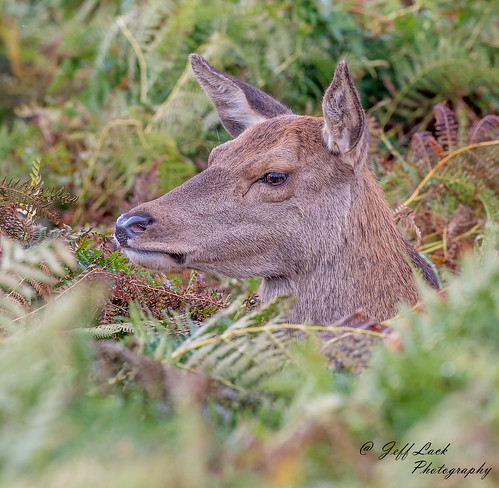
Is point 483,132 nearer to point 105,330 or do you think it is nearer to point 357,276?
point 357,276

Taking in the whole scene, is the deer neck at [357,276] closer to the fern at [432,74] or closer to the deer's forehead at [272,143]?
the deer's forehead at [272,143]

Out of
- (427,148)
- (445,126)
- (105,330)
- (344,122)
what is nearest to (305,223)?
(344,122)

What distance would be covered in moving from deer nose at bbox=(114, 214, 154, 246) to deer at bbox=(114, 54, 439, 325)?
5cm

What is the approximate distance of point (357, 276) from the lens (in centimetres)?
406

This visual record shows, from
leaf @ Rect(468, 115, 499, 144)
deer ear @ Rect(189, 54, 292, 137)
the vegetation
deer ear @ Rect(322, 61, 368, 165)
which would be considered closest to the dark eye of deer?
deer ear @ Rect(322, 61, 368, 165)

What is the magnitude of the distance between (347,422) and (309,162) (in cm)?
243

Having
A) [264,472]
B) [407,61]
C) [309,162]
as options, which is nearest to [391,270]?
[309,162]

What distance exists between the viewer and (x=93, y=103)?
7.64 m


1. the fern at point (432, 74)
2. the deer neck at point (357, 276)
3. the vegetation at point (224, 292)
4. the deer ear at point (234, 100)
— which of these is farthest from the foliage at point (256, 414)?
the fern at point (432, 74)

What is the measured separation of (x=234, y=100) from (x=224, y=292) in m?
1.22

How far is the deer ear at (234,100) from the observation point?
16.2 ft

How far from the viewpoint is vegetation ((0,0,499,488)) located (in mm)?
1777

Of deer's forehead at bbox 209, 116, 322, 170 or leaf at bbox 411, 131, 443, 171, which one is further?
leaf at bbox 411, 131, 443, 171

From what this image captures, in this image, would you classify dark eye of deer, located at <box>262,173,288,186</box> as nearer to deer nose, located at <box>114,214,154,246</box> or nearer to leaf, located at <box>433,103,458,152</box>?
deer nose, located at <box>114,214,154,246</box>
